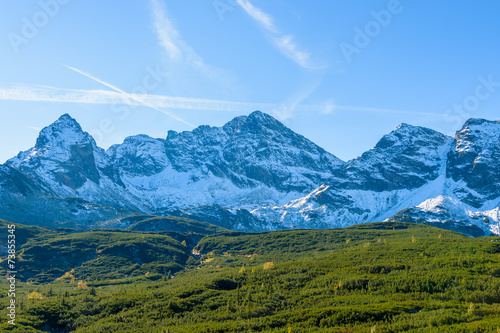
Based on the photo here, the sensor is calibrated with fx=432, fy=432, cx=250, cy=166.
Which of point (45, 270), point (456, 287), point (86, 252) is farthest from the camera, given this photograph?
point (86, 252)

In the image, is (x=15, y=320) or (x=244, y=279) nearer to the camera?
(x=15, y=320)

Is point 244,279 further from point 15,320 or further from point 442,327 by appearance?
point 442,327

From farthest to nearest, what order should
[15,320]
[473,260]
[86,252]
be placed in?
[86,252] < [473,260] < [15,320]

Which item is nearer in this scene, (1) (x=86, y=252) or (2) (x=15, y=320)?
(2) (x=15, y=320)

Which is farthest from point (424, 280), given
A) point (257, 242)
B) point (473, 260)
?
point (257, 242)

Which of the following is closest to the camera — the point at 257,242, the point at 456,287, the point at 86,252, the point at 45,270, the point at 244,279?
the point at 456,287

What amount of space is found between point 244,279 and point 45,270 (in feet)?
300

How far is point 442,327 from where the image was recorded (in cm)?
4338

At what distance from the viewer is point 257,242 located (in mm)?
179500

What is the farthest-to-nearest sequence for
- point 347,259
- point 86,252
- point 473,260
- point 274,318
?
point 86,252
point 347,259
point 473,260
point 274,318

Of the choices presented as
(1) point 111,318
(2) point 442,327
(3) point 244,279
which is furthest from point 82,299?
(2) point 442,327

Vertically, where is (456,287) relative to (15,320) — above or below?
above

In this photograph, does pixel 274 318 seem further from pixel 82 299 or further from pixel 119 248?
pixel 119 248

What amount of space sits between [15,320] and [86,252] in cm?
10413
